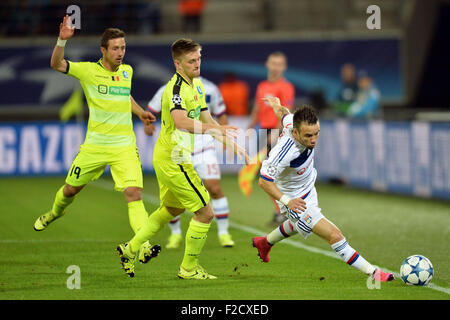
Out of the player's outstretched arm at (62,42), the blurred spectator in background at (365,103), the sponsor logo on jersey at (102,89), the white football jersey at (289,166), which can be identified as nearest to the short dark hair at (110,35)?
the player's outstretched arm at (62,42)

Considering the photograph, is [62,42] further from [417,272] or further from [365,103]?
[365,103]

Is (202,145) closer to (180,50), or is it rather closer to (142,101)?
(180,50)

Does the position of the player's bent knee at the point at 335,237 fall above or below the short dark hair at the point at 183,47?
below

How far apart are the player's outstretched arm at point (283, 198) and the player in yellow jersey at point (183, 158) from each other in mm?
366

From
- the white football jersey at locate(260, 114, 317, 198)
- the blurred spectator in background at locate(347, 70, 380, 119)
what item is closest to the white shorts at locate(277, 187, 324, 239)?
the white football jersey at locate(260, 114, 317, 198)

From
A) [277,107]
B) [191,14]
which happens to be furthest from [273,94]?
[191,14]

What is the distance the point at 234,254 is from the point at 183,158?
210 cm

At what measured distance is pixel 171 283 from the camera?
7836mm

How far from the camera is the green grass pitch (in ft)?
24.4

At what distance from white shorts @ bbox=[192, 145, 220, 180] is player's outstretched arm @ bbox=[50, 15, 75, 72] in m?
2.29

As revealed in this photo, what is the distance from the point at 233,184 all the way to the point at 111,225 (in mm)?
6775

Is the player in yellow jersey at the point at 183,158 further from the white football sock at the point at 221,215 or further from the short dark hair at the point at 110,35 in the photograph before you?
the white football sock at the point at 221,215

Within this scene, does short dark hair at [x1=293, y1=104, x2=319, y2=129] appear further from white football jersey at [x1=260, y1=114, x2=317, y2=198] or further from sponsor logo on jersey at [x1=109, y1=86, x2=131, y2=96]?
sponsor logo on jersey at [x1=109, y1=86, x2=131, y2=96]

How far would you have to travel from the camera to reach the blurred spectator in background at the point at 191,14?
81.5ft
